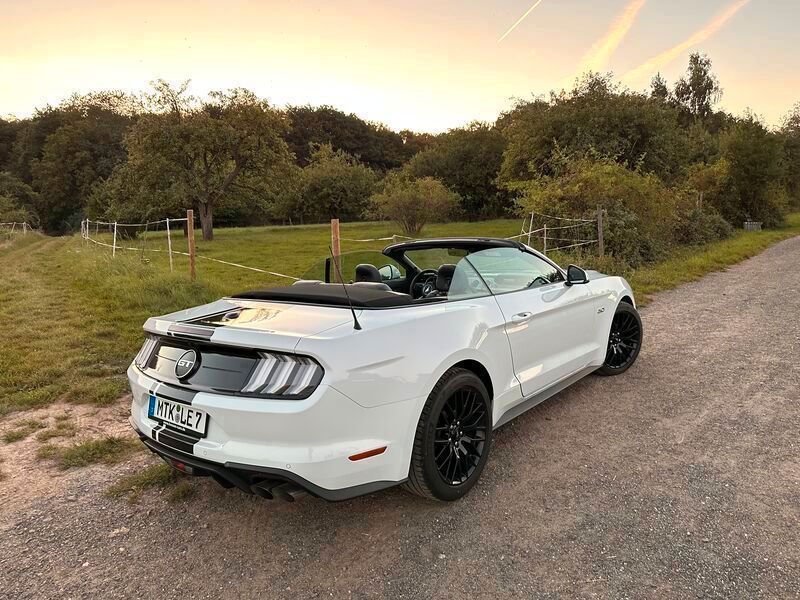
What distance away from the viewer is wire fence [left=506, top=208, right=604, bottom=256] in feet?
37.7

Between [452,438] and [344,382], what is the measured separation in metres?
0.82

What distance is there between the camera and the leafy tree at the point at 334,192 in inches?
1734

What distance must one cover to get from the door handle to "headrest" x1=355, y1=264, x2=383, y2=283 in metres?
1.05

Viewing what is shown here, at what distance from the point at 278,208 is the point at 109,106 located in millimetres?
32748

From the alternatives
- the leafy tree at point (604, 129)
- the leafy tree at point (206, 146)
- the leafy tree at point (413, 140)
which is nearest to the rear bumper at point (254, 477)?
the leafy tree at point (604, 129)

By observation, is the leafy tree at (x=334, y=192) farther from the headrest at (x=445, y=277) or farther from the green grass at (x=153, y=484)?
the green grass at (x=153, y=484)

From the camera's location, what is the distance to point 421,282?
3.89 m

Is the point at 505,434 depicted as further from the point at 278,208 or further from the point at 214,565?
the point at 278,208

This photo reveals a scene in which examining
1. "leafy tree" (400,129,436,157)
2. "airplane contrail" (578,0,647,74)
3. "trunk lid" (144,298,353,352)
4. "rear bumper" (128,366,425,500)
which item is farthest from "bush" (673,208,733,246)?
"leafy tree" (400,129,436,157)

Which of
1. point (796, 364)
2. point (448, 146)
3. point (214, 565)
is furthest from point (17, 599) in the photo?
point (448, 146)

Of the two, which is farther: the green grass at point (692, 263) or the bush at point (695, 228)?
the bush at point (695, 228)

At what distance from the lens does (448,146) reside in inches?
1553

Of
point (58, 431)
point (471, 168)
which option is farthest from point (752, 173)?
point (58, 431)

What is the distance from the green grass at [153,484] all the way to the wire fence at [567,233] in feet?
32.0
